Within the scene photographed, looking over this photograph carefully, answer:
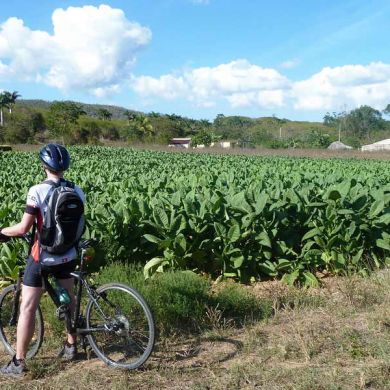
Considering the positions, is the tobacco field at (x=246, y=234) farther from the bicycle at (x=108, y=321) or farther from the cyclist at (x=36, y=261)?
the cyclist at (x=36, y=261)

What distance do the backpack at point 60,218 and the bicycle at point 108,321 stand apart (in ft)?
0.51

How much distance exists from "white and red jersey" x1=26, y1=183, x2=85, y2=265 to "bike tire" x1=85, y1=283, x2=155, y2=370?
1.33 feet

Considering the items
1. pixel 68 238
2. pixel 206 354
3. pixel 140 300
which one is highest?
pixel 68 238

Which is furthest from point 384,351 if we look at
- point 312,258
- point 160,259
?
point 160,259

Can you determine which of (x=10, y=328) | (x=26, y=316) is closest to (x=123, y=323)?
(x=26, y=316)

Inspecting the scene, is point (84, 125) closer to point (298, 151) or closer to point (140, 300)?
point (298, 151)

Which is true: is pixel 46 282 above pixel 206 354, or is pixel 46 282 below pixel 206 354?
above

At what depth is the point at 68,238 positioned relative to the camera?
12.5ft

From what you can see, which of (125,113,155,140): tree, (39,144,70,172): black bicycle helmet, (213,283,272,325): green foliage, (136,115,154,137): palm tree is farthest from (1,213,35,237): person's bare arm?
(136,115,154,137): palm tree

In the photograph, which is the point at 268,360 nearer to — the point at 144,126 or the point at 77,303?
the point at 77,303

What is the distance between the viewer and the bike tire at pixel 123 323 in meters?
3.78

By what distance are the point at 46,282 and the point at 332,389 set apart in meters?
2.23

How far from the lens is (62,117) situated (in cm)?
8900

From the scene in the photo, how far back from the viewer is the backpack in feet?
12.2
